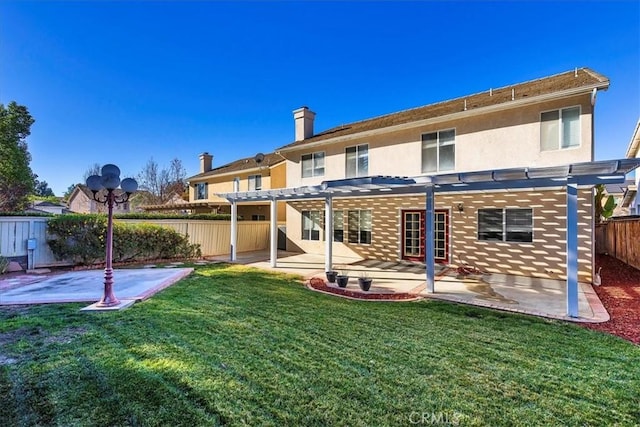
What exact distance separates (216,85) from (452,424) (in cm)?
1707

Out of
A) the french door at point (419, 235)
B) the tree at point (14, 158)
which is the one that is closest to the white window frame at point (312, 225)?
the french door at point (419, 235)

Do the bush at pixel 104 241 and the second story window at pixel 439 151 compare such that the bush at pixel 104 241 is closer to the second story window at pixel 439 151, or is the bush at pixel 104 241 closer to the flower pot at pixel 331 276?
the flower pot at pixel 331 276

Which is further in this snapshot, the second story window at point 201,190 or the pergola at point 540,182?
the second story window at point 201,190

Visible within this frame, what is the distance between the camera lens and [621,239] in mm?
12258

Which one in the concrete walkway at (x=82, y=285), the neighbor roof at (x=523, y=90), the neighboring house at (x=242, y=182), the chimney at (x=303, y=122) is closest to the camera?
the concrete walkway at (x=82, y=285)

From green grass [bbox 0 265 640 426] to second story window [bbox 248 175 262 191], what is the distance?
15964 mm

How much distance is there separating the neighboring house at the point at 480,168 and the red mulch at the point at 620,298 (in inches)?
38.3

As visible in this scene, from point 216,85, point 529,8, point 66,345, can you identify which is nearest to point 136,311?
point 66,345

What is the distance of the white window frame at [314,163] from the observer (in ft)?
50.4

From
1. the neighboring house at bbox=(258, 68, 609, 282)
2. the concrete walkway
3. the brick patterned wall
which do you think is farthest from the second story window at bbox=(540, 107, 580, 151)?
the concrete walkway

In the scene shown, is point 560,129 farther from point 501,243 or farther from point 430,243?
point 430,243

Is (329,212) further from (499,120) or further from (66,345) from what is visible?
(66,345)

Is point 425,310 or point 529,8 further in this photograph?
point 529,8

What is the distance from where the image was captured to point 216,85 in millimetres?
15656
